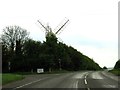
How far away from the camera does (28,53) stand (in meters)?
87.4

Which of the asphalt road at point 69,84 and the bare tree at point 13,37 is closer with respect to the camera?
the asphalt road at point 69,84

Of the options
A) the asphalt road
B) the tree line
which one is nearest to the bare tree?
the tree line

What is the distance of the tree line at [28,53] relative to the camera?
82.4 metres

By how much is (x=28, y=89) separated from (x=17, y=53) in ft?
231

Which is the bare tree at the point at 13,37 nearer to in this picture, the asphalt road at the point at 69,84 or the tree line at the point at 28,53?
the tree line at the point at 28,53

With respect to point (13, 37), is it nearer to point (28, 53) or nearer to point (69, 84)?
point (28, 53)

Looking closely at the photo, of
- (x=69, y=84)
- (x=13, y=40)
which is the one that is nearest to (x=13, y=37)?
(x=13, y=40)

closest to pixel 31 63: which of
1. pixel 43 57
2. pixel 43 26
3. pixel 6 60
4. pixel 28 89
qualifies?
pixel 43 57

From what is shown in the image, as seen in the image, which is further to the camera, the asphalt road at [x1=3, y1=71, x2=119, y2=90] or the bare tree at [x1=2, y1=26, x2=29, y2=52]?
the bare tree at [x1=2, y1=26, x2=29, y2=52]

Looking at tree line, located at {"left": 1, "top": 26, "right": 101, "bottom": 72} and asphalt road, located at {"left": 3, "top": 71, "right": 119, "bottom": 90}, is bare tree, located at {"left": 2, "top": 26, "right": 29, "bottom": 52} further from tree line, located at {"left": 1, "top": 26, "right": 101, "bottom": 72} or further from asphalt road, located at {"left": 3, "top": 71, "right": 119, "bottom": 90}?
asphalt road, located at {"left": 3, "top": 71, "right": 119, "bottom": 90}

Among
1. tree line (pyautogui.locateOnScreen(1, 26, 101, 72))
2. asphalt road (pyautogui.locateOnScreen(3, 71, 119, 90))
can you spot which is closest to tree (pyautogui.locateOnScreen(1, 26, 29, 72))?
tree line (pyautogui.locateOnScreen(1, 26, 101, 72))

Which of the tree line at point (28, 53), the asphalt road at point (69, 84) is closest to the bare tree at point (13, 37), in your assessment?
the tree line at point (28, 53)

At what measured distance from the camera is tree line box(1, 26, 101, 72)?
82.4 m

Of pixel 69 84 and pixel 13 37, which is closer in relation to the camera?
pixel 69 84
